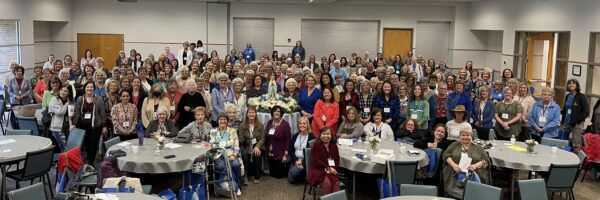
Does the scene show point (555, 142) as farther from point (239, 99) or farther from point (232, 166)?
point (239, 99)

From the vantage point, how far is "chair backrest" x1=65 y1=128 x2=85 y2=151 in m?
7.51

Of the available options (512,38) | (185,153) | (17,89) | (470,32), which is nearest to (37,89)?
(17,89)

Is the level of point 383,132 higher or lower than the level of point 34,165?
higher

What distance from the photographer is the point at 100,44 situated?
18.9 m

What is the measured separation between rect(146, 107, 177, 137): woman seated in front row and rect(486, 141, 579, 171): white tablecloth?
4.53 meters

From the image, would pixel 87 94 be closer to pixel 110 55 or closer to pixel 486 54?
pixel 110 55

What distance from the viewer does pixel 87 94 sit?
328 inches

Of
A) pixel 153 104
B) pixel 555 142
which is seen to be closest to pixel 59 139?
pixel 153 104

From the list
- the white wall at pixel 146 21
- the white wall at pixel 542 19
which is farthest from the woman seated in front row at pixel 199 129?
the white wall at pixel 146 21

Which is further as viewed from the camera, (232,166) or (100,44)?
(100,44)

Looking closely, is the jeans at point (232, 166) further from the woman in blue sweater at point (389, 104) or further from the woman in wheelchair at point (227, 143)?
the woman in blue sweater at point (389, 104)

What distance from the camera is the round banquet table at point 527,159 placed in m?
6.79

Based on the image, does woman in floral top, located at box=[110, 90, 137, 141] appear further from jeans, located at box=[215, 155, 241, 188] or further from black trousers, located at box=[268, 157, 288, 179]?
black trousers, located at box=[268, 157, 288, 179]

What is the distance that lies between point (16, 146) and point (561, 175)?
6922mm
